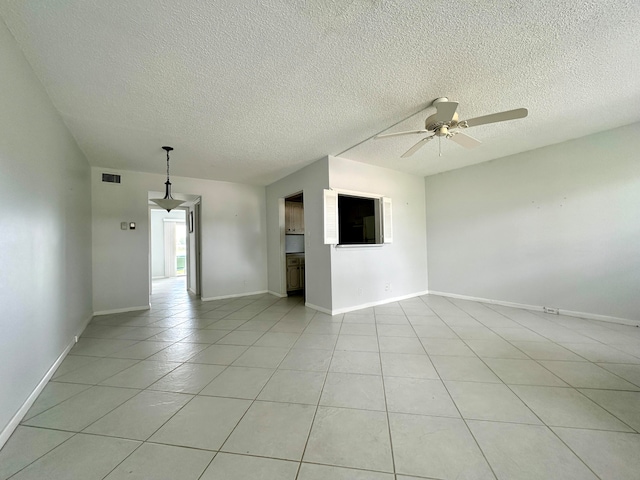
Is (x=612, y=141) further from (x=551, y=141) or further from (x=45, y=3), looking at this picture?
(x=45, y=3)

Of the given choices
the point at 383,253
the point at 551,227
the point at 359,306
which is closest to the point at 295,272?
the point at 359,306

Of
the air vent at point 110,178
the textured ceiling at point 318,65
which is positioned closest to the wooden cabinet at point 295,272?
the textured ceiling at point 318,65

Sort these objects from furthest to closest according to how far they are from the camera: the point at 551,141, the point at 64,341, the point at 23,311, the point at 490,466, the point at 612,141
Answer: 1. the point at 551,141
2. the point at 612,141
3. the point at 64,341
4. the point at 23,311
5. the point at 490,466

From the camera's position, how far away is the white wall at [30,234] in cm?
157

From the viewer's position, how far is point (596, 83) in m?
2.30

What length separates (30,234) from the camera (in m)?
Answer: 1.93

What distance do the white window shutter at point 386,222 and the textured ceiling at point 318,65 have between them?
145 centimetres

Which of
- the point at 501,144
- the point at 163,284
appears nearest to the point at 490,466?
the point at 501,144

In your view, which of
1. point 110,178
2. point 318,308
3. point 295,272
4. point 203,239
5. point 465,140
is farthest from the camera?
point 295,272

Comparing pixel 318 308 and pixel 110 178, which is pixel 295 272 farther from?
pixel 110 178

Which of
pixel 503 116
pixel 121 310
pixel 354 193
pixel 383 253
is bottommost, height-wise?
pixel 121 310

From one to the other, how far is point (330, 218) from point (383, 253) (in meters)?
1.42

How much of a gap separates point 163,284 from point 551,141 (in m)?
9.88

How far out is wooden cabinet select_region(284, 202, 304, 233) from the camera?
5.90m
